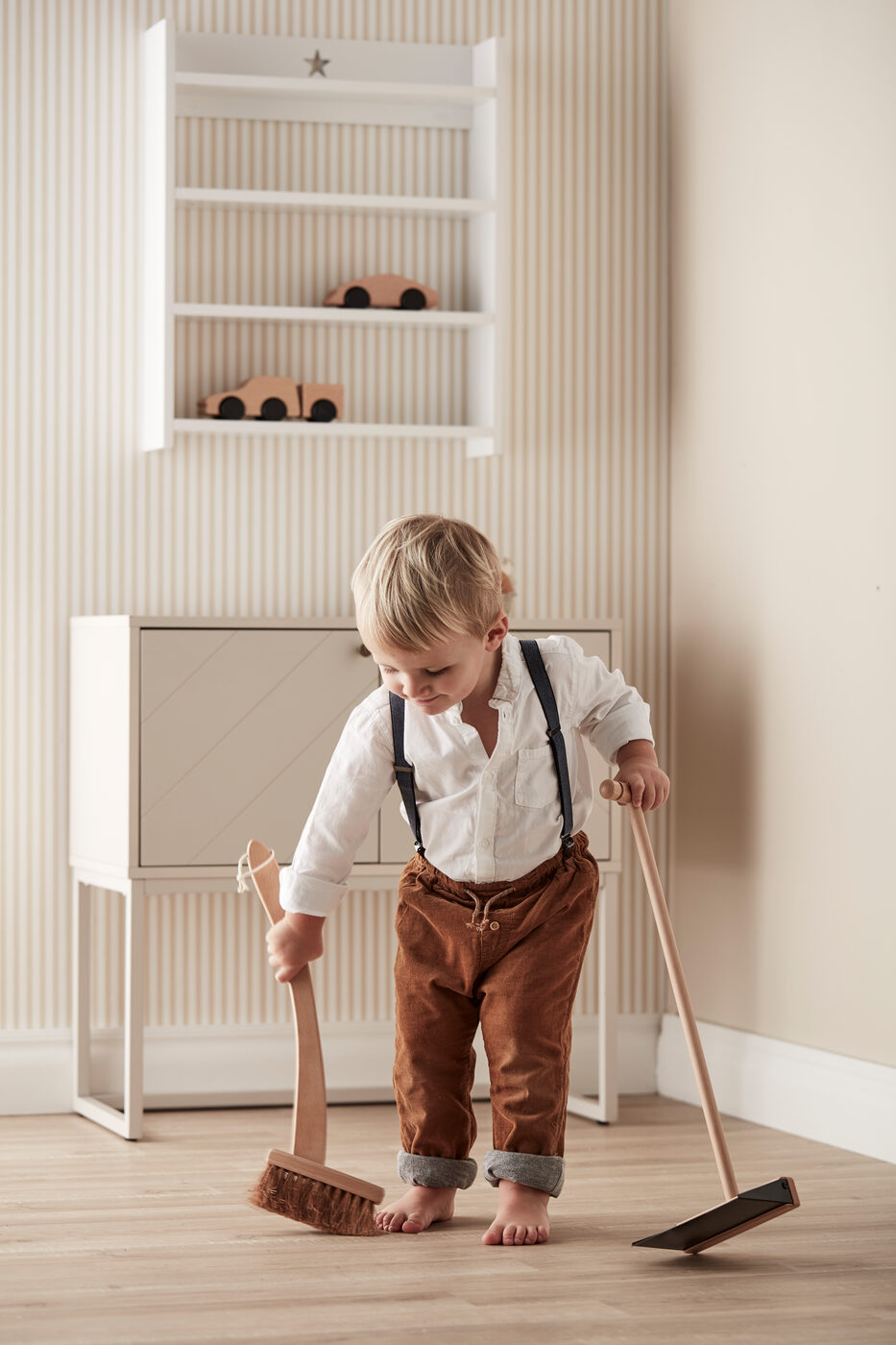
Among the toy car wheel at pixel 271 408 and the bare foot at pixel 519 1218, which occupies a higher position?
the toy car wheel at pixel 271 408

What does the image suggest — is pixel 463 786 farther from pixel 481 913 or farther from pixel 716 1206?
pixel 716 1206

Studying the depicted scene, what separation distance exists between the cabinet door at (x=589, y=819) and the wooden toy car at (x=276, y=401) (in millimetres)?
552

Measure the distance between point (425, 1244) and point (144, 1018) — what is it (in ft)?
3.66

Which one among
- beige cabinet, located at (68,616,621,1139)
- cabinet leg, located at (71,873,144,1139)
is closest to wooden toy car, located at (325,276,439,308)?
beige cabinet, located at (68,616,621,1139)

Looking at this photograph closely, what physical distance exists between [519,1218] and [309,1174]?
9.7 inches

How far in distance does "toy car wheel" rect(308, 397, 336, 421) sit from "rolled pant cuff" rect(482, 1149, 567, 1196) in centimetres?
140

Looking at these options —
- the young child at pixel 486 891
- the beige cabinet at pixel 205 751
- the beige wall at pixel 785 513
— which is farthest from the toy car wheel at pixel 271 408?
the young child at pixel 486 891

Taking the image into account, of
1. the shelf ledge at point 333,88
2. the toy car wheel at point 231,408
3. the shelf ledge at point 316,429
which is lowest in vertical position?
the shelf ledge at point 316,429

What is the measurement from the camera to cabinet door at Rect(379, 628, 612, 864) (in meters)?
2.61

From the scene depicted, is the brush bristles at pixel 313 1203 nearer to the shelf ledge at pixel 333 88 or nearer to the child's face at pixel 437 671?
the child's face at pixel 437 671

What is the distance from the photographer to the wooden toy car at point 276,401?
2809 mm

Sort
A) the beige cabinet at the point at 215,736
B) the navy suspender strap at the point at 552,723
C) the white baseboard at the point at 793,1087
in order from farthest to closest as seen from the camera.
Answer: the beige cabinet at the point at 215,736, the white baseboard at the point at 793,1087, the navy suspender strap at the point at 552,723

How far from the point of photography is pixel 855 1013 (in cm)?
244

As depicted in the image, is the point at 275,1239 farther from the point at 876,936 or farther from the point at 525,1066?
the point at 876,936
